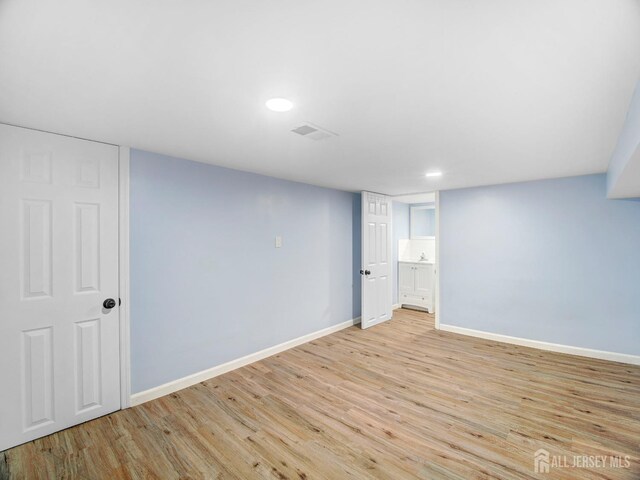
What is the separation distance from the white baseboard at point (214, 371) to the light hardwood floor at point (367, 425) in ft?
0.25

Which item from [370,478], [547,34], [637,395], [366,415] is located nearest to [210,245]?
[366,415]

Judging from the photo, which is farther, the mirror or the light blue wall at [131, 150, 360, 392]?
the mirror

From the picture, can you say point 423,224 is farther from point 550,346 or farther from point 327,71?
point 327,71

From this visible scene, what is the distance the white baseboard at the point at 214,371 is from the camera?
2742 millimetres

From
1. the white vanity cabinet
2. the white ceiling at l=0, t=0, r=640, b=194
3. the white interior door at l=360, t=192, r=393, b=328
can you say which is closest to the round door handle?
the white ceiling at l=0, t=0, r=640, b=194

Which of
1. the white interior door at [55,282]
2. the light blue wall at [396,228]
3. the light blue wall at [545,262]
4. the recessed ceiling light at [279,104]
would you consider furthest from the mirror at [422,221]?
the white interior door at [55,282]

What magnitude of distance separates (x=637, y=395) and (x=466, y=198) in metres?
2.88

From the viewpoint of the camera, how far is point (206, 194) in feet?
10.5

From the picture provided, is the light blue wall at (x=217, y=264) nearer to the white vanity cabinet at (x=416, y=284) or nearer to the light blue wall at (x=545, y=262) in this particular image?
the light blue wall at (x=545, y=262)

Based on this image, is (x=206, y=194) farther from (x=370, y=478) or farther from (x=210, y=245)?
(x=370, y=478)

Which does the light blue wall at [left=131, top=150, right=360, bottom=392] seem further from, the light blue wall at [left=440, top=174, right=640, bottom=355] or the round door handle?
the light blue wall at [left=440, top=174, right=640, bottom=355]

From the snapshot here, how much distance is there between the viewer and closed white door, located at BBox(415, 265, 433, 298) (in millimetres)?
5953

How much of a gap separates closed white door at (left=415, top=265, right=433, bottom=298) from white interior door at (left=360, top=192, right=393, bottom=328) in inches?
38.4

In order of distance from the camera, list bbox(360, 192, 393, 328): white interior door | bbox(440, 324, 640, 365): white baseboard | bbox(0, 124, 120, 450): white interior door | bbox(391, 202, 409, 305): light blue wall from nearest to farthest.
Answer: bbox(0, 124, 120, 450): white interior door
bbox(440, 324, 640, 365): white baseboard
bbox(360, 192, 393, 328): white interior door
bbox(391, 202, 409, 305): light blue wall
